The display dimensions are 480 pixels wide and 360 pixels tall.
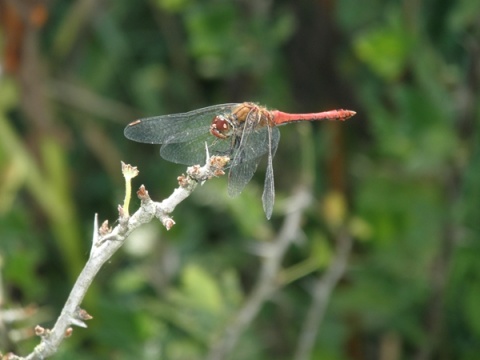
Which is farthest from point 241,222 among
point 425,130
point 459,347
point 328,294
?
point 459,347

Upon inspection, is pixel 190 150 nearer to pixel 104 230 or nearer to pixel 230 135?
pixel 230 135

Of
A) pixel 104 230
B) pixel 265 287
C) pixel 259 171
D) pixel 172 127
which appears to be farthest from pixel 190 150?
pixel 259 171

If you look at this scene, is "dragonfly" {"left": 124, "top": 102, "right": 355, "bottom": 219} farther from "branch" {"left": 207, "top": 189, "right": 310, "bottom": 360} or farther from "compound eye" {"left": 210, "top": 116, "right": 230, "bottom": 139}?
"branch" {"left": 207, "top": 189, "right": 310, "bottom": 360}

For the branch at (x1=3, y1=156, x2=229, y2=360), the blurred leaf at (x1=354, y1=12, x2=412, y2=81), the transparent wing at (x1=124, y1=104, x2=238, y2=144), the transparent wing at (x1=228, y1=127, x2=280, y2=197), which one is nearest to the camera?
the branch at (x1=3, y1=156, x2=229, y2=360)

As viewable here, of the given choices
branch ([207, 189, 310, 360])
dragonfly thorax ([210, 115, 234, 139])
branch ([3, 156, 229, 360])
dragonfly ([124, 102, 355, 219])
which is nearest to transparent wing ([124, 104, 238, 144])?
dragonfly ([124, 102, 355, 219])

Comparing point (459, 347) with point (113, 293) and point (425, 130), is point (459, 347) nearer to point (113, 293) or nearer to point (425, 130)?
point (425, 130)

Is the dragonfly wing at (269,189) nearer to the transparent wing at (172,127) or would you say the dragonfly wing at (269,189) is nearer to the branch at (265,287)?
the transparent wing at (172,127)

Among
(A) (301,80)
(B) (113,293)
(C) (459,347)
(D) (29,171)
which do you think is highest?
(A) (301,80)
